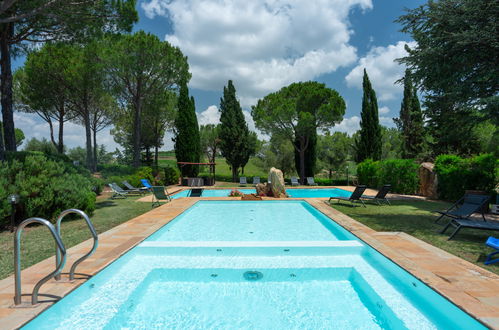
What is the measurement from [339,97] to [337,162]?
986cm

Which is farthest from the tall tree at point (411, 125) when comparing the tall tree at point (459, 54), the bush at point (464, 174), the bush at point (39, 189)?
the bush at point (39, 189)

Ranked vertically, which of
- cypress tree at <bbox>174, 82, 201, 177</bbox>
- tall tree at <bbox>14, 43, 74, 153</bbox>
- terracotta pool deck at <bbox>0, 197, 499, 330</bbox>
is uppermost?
tall tree at <bbox>14, 43, 74, 153</bbox>

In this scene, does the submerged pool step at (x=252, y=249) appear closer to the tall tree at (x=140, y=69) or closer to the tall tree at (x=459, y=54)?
the tall tree at (x=459, y=54)

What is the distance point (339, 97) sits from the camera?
2245 cm

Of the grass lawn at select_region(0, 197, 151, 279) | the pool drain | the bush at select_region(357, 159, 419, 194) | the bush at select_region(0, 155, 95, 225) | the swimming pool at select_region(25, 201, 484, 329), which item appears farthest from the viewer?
the bush at select_region(357, 159, 419, 194)

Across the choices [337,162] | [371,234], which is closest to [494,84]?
[371,234]

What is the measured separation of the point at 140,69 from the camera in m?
18.6

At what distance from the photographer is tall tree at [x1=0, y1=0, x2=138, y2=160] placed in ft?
29.3

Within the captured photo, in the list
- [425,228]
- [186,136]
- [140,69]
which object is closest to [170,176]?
[186,136]

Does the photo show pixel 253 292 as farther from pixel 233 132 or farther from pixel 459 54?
pixel 233 132

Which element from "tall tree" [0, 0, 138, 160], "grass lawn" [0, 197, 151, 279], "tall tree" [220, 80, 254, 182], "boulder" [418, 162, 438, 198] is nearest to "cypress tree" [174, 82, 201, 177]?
"tall tree" [220, 80, 254, 182]

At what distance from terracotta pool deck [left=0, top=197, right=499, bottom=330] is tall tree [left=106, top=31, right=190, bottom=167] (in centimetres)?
1581

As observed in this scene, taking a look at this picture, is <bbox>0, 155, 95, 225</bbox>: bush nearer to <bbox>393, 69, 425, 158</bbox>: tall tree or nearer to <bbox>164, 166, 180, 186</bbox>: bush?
<bbox>164, 166, 180, 186</bbox>: bush

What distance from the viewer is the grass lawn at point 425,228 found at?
429 centimetres
